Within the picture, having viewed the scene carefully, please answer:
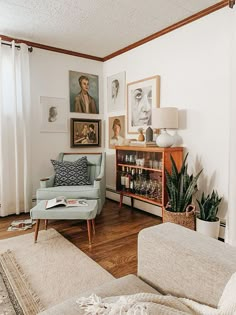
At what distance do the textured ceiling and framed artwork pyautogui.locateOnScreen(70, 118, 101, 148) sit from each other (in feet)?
4.00

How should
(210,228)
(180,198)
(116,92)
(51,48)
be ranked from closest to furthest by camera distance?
1. (210,228)
2. (180,198)
3. (51,48)
4. (116,92)

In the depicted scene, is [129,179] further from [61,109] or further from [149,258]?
[149,258]

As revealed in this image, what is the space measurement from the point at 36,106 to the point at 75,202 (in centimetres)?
183

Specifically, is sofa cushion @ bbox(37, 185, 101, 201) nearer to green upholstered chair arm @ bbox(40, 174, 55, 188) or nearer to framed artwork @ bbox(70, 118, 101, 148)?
green upholstered chair arm @ bbox(40, 174, 55, 188)

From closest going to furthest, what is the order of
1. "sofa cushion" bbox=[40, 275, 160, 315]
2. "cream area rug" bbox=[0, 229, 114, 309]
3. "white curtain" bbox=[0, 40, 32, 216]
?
"sofa cushion" bbox=[40, 275, 160, 315], "cream area rug" bbox=[0, 229, 114, 309], "white curtain" bbox=[0, 40, 32, 216]

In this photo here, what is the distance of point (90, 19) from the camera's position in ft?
9.23

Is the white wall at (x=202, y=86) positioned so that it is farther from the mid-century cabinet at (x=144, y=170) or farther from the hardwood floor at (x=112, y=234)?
the hardwood floor at (x=112, y=234)

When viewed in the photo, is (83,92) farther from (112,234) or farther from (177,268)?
(177,268)

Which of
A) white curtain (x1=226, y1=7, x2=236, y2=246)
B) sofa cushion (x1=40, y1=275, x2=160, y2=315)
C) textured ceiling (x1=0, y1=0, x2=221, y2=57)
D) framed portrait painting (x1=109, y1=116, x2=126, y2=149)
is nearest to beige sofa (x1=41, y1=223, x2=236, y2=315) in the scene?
sofa cushion (x1=40, y1=275, x2=160, y2=315)

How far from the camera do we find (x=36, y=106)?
3.62 m

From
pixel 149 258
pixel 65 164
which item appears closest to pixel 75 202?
pixel 65 164

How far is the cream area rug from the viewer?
1688 mm

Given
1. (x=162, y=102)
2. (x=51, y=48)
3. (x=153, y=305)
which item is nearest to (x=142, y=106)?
(x=162, y=102)

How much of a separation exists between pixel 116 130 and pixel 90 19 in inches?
67.9
